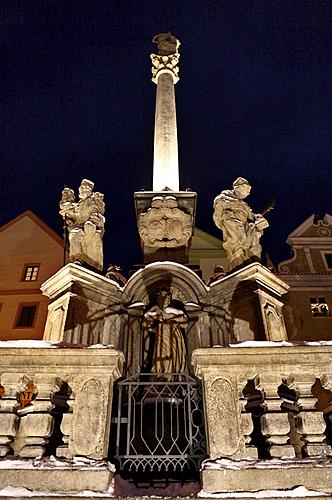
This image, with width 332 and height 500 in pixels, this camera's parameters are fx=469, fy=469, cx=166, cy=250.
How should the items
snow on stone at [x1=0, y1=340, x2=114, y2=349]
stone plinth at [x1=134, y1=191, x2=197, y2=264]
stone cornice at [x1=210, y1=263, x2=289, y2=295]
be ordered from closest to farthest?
snow on stone at [x1=0, y1=340, x2=114, y2=349] < stone cornice at [x1=210, y1=263, x2=289, y2=295] < stone plinth at [x1=134, y1=191, x2=197, y2=264]

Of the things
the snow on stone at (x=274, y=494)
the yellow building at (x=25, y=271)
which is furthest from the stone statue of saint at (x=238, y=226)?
the yellow building at (x=25, y=271)

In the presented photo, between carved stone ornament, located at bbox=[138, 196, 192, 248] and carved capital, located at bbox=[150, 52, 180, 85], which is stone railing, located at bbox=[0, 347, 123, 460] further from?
carved capital, located at bbox=[150, 52, 180, 85]

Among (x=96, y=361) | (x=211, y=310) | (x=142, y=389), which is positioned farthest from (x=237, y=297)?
(x=96, y=361)

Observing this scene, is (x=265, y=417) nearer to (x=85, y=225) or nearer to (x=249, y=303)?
(x=249, y=303)

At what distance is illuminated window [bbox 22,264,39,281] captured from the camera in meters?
25.5

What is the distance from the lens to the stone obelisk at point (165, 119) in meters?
14.1

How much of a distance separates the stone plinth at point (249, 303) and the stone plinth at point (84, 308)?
Result: 2.12 m

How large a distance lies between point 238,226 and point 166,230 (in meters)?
1.95

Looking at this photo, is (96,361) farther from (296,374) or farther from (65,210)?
(65,210)

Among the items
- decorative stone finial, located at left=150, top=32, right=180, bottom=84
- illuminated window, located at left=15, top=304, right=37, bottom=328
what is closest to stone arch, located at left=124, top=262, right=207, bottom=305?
decorative stone finial, located at left=150, top=32, right=180, bottom=84

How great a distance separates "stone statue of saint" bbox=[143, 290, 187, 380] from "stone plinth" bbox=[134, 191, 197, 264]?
77.1 inches

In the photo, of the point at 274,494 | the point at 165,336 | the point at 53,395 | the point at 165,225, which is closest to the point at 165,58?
the point at 165,225

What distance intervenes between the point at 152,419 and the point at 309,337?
17.8m

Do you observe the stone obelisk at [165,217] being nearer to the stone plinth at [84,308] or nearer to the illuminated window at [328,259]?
the stone plinth at [84,308]
